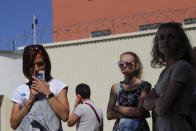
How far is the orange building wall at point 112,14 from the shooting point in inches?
554

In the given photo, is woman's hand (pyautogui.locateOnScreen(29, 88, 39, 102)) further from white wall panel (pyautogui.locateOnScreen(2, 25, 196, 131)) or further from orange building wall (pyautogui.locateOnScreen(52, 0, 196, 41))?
orange building wall (pyautogui.locateOnScreen(52, 0, 196, 41))

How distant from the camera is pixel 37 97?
9.13 ft

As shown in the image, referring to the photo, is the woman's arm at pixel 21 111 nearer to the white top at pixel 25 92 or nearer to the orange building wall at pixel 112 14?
the white top at pixel 25 92

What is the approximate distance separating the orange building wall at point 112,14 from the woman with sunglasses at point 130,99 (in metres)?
9.50

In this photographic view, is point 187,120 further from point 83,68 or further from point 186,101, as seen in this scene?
point 83,68

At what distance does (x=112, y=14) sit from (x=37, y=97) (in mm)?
13525

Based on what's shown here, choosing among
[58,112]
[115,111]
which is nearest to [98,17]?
[115,111]

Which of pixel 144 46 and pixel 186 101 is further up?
pixel 144 46

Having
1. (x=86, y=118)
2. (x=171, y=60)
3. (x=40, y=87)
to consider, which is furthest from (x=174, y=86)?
(x=86, y=118)

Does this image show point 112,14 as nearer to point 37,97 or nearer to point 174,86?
point 37,97

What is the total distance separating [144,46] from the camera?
8.83 metres

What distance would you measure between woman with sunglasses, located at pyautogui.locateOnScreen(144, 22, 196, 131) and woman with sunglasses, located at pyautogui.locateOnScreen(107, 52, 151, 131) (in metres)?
0.94

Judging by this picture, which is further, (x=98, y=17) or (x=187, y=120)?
(x=98, y=17)

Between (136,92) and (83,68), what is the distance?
19.8ft
